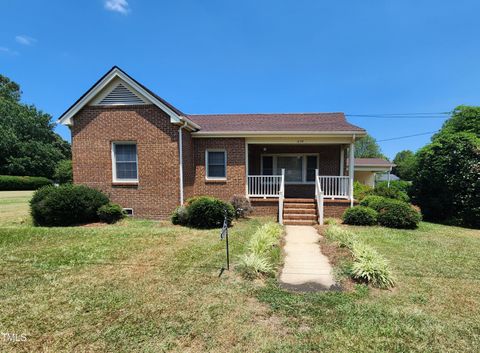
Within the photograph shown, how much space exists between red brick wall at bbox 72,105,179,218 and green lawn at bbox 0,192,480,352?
4.26m

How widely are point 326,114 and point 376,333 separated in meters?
13.4

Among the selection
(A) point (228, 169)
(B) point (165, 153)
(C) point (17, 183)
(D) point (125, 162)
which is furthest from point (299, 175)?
(C) point (17, 183)

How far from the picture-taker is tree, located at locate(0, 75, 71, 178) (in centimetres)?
3541

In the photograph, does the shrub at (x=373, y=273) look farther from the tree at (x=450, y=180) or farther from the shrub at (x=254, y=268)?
the tree at (x=450, y=180)

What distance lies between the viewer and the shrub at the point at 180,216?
9.73m

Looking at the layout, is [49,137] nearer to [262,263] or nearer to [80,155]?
[80,155]

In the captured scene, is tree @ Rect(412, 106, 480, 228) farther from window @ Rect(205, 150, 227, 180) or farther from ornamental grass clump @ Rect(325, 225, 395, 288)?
window @ Rect(205, 150, 227, 180)

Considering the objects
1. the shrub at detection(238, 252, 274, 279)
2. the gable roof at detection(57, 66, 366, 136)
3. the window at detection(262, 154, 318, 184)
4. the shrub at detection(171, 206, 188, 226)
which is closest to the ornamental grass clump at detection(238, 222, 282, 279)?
the shrub at detection(238, 252, 274, 279)

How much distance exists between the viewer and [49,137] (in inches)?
1742

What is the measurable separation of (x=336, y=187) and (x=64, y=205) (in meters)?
10.8

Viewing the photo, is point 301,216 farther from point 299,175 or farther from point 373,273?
point 373,273

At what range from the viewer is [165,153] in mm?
10508

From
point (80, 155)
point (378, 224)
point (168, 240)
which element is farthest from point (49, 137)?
point (378, 224)

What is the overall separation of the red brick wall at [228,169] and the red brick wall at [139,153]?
1.68 m
